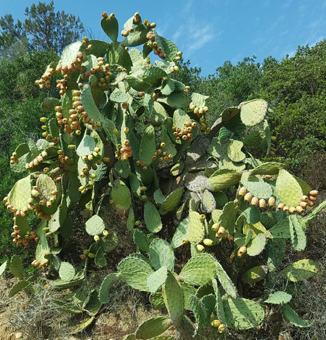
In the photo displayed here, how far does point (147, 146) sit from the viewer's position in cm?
227

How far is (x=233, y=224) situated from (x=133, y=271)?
0.71 metres

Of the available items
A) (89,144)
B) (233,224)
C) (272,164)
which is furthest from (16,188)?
(272,164)

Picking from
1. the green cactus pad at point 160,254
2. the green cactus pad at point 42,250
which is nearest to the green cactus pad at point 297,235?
the green cactus pad at point 160,254


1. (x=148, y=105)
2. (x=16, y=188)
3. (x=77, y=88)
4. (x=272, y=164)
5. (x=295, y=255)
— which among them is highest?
(x=77, y=88)

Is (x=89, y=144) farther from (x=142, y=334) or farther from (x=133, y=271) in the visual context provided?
(x=142, y=334)

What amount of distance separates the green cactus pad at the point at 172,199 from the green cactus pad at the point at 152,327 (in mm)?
771

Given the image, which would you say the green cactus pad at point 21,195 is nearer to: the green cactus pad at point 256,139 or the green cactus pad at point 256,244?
the green cactus pad at point 256,244

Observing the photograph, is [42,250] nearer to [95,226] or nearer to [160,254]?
[95,226]

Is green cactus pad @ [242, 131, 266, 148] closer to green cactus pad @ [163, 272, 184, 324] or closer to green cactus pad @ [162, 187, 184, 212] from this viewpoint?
green cactus pad @ [162, 187, 184, 212]

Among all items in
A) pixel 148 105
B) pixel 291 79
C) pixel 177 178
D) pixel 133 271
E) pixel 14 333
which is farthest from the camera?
pixel 291 79

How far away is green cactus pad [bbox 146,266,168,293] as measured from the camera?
1.58 metres

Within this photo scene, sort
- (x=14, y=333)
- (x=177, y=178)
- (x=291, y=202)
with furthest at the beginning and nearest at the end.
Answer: (x=177, y=178) → (x=14, y=333) → (x=291, y=202)

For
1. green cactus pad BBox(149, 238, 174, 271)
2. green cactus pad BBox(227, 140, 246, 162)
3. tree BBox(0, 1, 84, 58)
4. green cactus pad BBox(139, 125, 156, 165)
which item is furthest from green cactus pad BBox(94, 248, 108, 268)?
tree BBox(0, 1, 84, 58)

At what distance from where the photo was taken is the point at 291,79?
5949 mm
